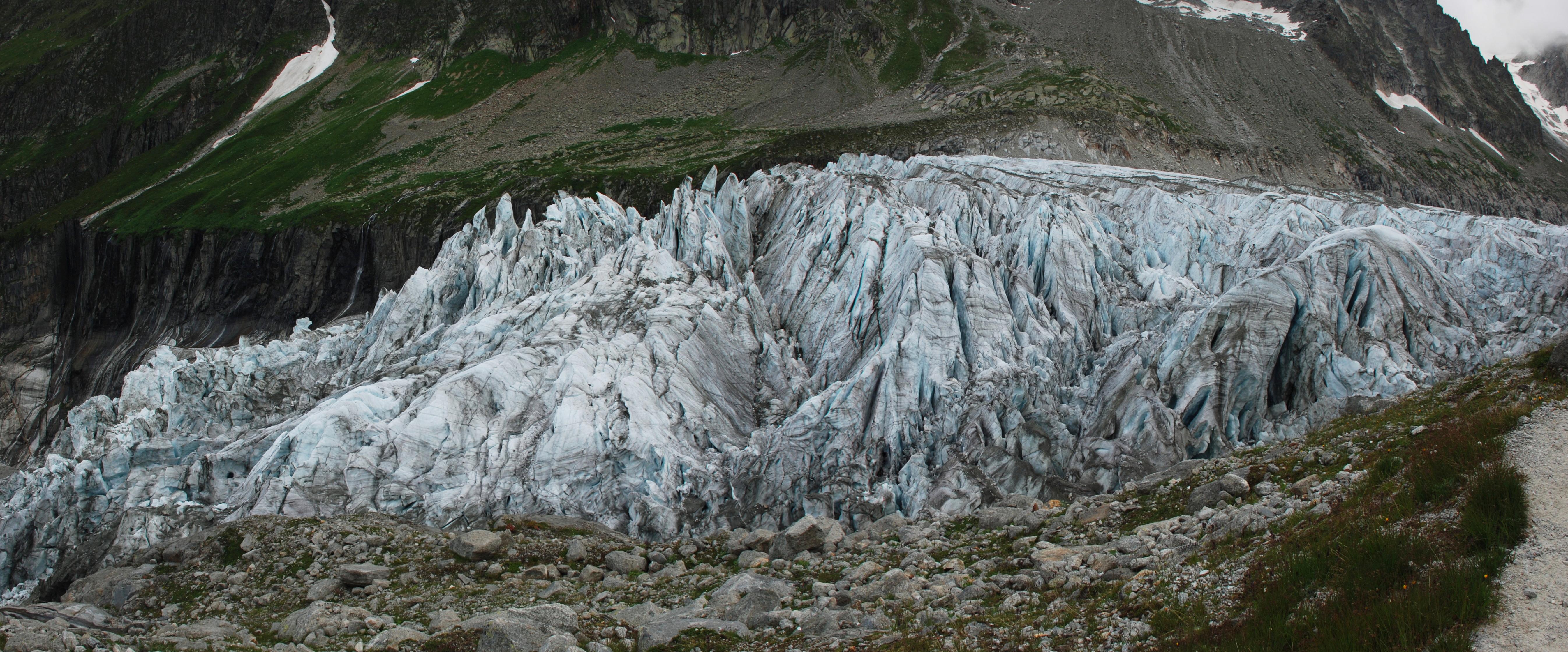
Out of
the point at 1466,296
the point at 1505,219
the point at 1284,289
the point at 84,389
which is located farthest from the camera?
the point at 84,389

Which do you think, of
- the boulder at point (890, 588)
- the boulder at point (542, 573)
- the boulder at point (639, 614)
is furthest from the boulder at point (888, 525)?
the boulder at point (542, 573)

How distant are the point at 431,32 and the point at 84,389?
81841 millimetres

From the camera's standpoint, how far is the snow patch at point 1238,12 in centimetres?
13875

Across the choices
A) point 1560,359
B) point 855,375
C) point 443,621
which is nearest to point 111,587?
point 443,621

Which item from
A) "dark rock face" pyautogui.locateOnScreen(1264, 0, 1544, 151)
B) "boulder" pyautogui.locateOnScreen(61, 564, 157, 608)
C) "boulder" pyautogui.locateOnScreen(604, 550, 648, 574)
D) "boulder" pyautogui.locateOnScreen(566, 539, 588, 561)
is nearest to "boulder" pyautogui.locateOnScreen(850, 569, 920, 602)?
"boulder" pyautogui.locateOnScreen(604, 550, 648, 574)

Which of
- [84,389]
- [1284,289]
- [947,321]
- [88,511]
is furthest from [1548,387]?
[84,389]

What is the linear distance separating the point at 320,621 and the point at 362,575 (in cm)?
337

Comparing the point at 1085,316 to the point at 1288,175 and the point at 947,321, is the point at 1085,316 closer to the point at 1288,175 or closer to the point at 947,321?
the point at 947,321

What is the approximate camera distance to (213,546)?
61.9 ft

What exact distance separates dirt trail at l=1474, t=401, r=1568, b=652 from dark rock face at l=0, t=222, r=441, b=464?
3293 inches

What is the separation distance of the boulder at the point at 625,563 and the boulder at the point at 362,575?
4.46m

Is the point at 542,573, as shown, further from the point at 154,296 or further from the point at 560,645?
the point at 154,296

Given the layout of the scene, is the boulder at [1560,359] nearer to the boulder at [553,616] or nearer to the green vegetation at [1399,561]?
the green vegetation at [1399,561]

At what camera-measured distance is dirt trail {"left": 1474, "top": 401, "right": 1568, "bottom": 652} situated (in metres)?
7.00
